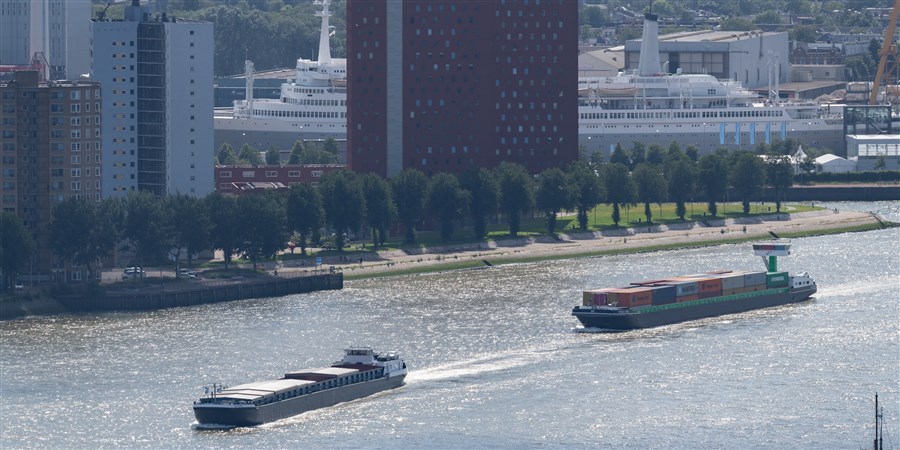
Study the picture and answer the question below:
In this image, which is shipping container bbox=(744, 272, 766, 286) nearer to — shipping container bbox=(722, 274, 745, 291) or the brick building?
shipping container bbox=(722, 274, 745, 291)

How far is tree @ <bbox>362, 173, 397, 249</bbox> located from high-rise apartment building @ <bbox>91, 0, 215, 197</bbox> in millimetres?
9456

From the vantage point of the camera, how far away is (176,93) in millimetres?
133500

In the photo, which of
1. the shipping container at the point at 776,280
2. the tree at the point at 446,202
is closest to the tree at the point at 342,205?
the tree at the point at 446,202

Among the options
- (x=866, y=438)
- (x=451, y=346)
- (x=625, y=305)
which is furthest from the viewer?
(x=625, y=305)

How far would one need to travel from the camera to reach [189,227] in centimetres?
12481

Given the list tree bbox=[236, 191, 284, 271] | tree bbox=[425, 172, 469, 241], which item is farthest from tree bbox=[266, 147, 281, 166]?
tree bbox=[236, 191, 284, 271]

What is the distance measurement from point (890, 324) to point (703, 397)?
823 inches

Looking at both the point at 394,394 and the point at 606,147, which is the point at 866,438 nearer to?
the point at 394,394

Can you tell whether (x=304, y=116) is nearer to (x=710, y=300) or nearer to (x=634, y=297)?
(x=710, y=300)

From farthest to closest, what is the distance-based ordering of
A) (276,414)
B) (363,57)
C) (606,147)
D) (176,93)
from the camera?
(606,147)
(363,57)
(176,93)
(276,414)

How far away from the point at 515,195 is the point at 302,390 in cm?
5586

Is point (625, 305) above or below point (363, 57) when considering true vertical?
below

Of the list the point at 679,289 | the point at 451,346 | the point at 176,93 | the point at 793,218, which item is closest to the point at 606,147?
the point at 793,218

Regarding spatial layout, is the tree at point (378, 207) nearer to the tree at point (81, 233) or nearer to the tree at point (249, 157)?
the tree at point (81, 233)
